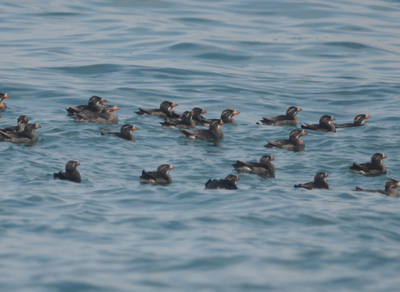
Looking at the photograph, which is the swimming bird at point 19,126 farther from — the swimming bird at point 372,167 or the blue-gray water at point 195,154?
the swimming bird at point 372,167

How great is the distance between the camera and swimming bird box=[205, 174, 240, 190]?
17628 millimetres

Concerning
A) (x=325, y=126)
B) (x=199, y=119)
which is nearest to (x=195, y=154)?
(x=199, y=119)

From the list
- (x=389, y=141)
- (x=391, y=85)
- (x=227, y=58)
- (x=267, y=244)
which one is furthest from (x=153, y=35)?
(x=267, y=244)

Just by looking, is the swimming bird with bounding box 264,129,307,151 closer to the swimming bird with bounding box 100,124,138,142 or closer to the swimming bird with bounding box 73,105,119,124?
the swimming bird with bounding box 100,124,138,142

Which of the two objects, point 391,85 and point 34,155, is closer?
point 34,155

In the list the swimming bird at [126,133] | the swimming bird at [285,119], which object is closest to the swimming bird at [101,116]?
the swimming bird at [126,133]

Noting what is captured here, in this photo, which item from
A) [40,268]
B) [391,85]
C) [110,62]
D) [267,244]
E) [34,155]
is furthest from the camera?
[110,62]

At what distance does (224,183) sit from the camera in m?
17.7

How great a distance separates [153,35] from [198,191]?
23906 millimetres

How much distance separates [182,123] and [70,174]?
22.8 ft

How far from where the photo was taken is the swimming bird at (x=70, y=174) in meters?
18.0

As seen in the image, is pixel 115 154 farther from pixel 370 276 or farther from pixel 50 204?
pixel 370 276

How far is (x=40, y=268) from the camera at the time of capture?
12820 millimetres

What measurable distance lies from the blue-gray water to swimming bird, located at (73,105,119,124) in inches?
19.0
